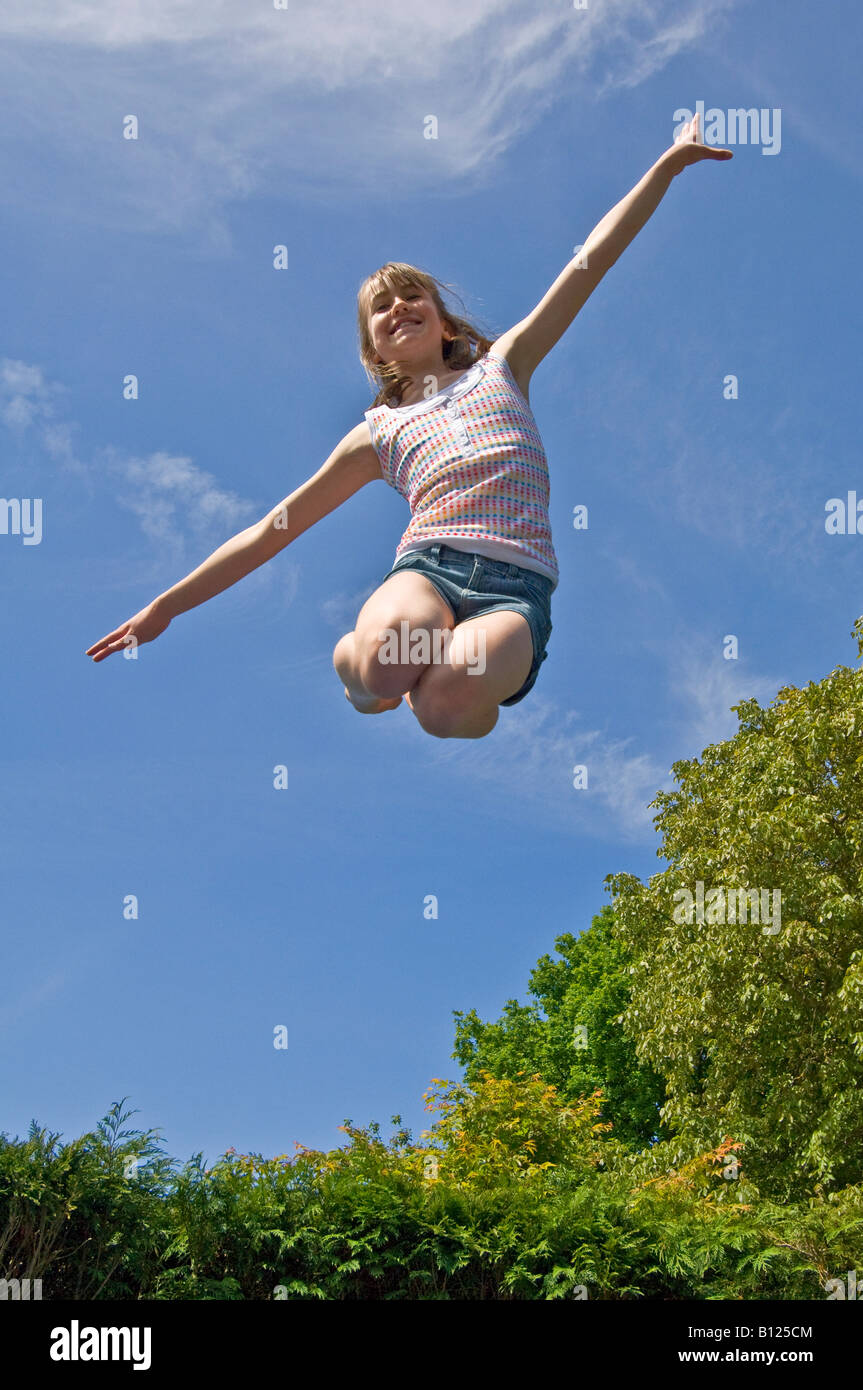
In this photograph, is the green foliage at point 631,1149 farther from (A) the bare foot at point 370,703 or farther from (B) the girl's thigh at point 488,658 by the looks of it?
(B) the girl's thigh at point 488,658

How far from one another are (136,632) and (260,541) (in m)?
0.63

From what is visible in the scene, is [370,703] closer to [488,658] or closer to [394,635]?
[394,635]

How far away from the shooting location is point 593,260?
4555mm

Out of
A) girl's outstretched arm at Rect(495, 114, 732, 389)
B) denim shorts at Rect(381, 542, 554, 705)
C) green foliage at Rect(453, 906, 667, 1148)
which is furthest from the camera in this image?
green foliage at Rect(453, 906, 667, 1148)

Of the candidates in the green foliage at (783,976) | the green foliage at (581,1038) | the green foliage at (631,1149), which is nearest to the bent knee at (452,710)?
the green foliage at (631,1149)

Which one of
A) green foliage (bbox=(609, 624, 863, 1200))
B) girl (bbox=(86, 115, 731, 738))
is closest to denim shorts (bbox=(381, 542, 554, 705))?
girl (bbox=(86, 115, 731, 738))

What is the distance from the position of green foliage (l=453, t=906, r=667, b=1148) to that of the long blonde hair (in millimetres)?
17281

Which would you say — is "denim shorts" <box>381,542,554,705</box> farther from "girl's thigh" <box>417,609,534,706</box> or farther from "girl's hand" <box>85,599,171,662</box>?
"girl's hand" <box>85,599,171,662</box>

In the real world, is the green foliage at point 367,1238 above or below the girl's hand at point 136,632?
below

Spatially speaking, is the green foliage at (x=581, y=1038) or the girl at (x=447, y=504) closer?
the girl at (x=447, y=504)

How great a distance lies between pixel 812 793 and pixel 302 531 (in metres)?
11.6

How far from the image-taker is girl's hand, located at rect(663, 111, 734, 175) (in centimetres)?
457

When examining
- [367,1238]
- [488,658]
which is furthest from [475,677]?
[367,1238]

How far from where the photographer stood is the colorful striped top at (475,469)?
4.02 meters
